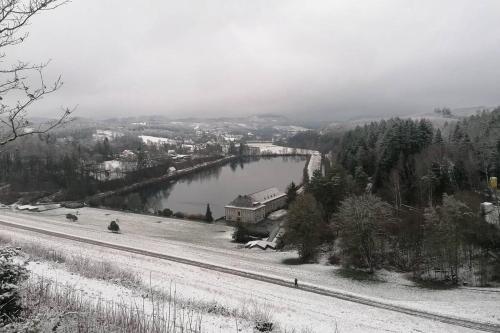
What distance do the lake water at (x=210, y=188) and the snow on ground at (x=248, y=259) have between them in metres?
9.76

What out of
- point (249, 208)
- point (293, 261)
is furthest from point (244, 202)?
point (293, 261)

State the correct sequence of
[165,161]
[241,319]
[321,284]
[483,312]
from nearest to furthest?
[241,319] < [483,312] < [321,284] < [165,161]

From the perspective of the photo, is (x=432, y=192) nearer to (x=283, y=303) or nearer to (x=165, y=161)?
(x=283, y=303)

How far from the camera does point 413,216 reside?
22.5 meters

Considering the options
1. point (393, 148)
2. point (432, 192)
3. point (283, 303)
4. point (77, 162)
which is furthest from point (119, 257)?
point (77, 162)

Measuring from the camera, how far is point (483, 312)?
13.5 metres

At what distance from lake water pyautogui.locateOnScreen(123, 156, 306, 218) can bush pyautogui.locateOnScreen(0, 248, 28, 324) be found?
1554 inches

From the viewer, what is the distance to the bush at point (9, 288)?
5559 mm

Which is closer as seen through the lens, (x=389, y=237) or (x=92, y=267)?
(x=92, y=267)

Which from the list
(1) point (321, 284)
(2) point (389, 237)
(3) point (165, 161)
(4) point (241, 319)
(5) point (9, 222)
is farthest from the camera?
(3) point (165, 161)

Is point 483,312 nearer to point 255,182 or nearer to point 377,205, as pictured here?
point 377,205

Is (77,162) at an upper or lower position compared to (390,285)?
upper

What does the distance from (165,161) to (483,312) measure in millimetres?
81925

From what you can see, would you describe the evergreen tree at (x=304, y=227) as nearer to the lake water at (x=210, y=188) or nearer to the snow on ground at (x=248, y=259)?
the snow on ground at (x=248, y=259)
